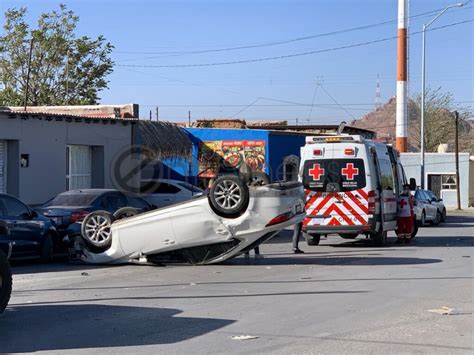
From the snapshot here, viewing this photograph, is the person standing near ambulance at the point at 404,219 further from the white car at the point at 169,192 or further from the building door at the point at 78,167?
the building door at the point at 78,167

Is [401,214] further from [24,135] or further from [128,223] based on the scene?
[24,135]

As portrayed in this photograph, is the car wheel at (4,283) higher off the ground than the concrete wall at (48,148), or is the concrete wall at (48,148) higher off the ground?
the concrete wall at (48,148)

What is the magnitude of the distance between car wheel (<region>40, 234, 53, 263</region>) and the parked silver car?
17.1 m

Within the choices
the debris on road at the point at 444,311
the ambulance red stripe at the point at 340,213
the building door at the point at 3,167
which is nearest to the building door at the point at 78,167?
the building door at the point at 3,167

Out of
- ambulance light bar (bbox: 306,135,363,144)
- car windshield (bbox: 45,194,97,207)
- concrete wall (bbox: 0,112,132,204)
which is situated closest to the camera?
car windshield (bbox: 45,194,97,207)

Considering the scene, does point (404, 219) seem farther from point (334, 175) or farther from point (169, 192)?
point (169, 192)

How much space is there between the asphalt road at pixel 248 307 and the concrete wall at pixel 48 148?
735 cm

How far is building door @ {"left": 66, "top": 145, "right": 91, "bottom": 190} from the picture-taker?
981 inches

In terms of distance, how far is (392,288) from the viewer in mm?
11766

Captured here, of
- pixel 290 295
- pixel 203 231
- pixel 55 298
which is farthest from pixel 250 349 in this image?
pixel 203 231

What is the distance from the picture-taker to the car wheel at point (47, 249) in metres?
15.6

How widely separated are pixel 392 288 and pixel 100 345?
→ 18.3 feet

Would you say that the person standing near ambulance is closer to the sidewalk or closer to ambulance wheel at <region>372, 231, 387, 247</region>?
ambulance wheel at <region>372, 231, 387, 247</region>

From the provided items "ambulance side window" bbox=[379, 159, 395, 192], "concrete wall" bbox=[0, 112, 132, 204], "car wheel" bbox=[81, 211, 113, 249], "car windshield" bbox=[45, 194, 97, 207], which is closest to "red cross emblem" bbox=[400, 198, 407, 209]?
"ambulance side window" bbox=[379, 159, 395, 192]
